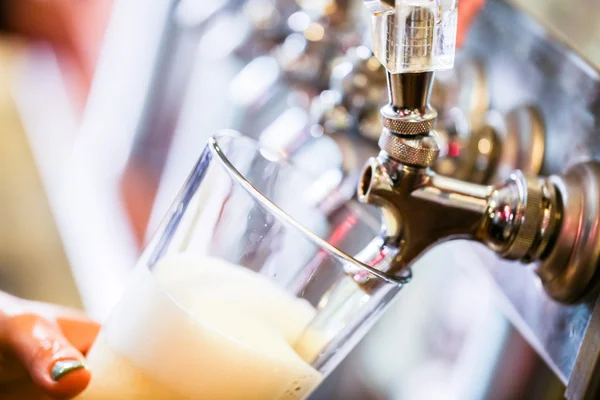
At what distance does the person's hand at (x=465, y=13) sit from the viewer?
614 millimetres

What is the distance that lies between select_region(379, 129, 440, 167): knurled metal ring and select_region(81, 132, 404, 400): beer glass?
0.07 m

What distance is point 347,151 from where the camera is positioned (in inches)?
28.1

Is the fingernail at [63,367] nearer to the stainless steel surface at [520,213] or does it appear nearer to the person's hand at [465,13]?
the stainless steel surface at [520,213]

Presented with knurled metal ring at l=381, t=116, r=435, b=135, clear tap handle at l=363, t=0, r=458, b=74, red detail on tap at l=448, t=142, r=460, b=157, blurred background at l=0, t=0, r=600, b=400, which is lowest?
blurred background at l=0, t=0, r=600, b=400

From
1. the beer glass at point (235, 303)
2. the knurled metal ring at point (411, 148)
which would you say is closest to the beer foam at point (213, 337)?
the beer glass at point (235, 303)

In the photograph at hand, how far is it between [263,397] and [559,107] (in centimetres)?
30

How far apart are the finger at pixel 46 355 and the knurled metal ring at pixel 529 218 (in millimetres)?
291

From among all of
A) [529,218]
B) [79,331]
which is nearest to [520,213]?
[529,218]

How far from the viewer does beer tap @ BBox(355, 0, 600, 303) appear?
401 mm

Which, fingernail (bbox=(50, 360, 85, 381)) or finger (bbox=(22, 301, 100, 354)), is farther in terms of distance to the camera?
finger (bbox=(22, 301, 100, 354))

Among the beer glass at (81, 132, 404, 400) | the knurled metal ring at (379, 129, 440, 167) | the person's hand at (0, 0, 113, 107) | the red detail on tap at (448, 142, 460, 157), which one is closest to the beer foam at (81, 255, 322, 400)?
the beer glass at (81, 132, 404, 400)

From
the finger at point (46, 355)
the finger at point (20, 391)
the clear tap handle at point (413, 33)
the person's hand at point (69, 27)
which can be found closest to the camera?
the clear tap handle at point (413, 33)

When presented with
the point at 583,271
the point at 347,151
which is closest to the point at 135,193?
the point at 347,151

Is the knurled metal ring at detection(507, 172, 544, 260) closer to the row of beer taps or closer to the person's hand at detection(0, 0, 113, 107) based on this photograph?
the row of beer taps
